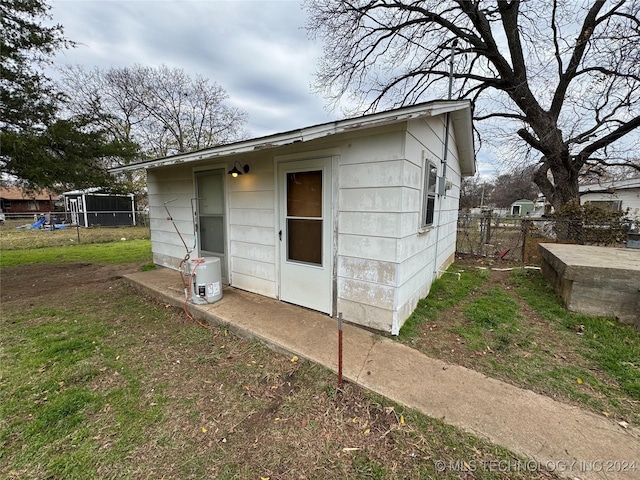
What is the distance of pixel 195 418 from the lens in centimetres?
190

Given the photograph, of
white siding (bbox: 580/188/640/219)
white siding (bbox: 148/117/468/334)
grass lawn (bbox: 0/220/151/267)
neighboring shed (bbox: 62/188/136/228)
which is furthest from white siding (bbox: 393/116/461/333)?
neighboring shed (bbox: 62/188/136/228)

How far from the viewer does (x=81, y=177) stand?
5.09 metres

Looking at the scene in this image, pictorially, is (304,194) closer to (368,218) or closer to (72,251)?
(368,218)

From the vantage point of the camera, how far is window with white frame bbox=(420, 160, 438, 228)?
3.44m

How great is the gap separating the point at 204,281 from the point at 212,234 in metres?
1.29

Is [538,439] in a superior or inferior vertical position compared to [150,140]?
inferior

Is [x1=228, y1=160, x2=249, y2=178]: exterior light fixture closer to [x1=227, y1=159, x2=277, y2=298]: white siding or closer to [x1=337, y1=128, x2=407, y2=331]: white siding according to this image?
[x1=227, y1=159, x2=277, y2=298]: white siding

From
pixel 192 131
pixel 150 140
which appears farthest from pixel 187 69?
pixel 150 140

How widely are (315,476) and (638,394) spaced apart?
2.64 meters

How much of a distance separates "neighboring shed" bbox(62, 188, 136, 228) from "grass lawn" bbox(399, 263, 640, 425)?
19.2 meters

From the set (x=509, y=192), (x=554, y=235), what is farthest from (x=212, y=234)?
(x=509, y=192)

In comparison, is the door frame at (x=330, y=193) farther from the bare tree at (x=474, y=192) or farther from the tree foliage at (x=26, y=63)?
the bare tree at (x=474, y=192)

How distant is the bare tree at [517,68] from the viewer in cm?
800

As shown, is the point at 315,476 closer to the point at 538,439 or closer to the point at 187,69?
the point at 538,439
